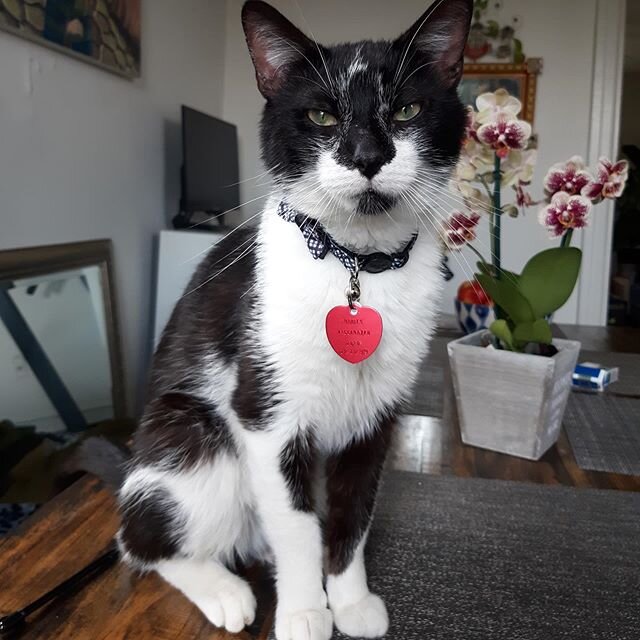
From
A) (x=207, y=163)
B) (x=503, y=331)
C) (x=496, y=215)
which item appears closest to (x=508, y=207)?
(x=496, y=215)

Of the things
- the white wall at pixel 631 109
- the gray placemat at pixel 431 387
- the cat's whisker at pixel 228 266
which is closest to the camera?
the cat's whisker at pixel 228 266

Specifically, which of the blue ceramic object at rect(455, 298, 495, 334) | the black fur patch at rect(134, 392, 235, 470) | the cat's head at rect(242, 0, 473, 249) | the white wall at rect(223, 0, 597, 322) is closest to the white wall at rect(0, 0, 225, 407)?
the white wall at rect(223, 0, 597, 322)

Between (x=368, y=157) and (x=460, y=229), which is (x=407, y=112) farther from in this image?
(x=460, y=229)

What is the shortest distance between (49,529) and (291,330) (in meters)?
0.37

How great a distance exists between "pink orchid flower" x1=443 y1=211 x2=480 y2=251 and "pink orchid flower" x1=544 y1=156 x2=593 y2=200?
131mm

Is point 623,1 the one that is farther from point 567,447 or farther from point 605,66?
point 567,447

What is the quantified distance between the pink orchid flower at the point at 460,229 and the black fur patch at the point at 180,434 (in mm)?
382

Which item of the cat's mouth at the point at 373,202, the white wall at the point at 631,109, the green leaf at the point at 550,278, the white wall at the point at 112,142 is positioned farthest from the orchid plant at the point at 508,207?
the white wall at the point at 631,109

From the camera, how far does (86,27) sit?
5.18 ft

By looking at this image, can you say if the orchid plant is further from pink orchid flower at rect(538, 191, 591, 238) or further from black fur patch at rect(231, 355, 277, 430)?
black fur patch at rect(231, 355, 277, 430)

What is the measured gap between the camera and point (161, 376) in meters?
0.81

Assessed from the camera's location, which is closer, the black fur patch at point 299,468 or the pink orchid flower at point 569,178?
the black fur patch at point 299,468

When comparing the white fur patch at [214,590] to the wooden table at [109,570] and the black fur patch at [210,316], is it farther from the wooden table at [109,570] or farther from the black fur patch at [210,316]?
the black fur patch at [210,316]

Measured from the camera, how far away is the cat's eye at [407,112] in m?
0.61
